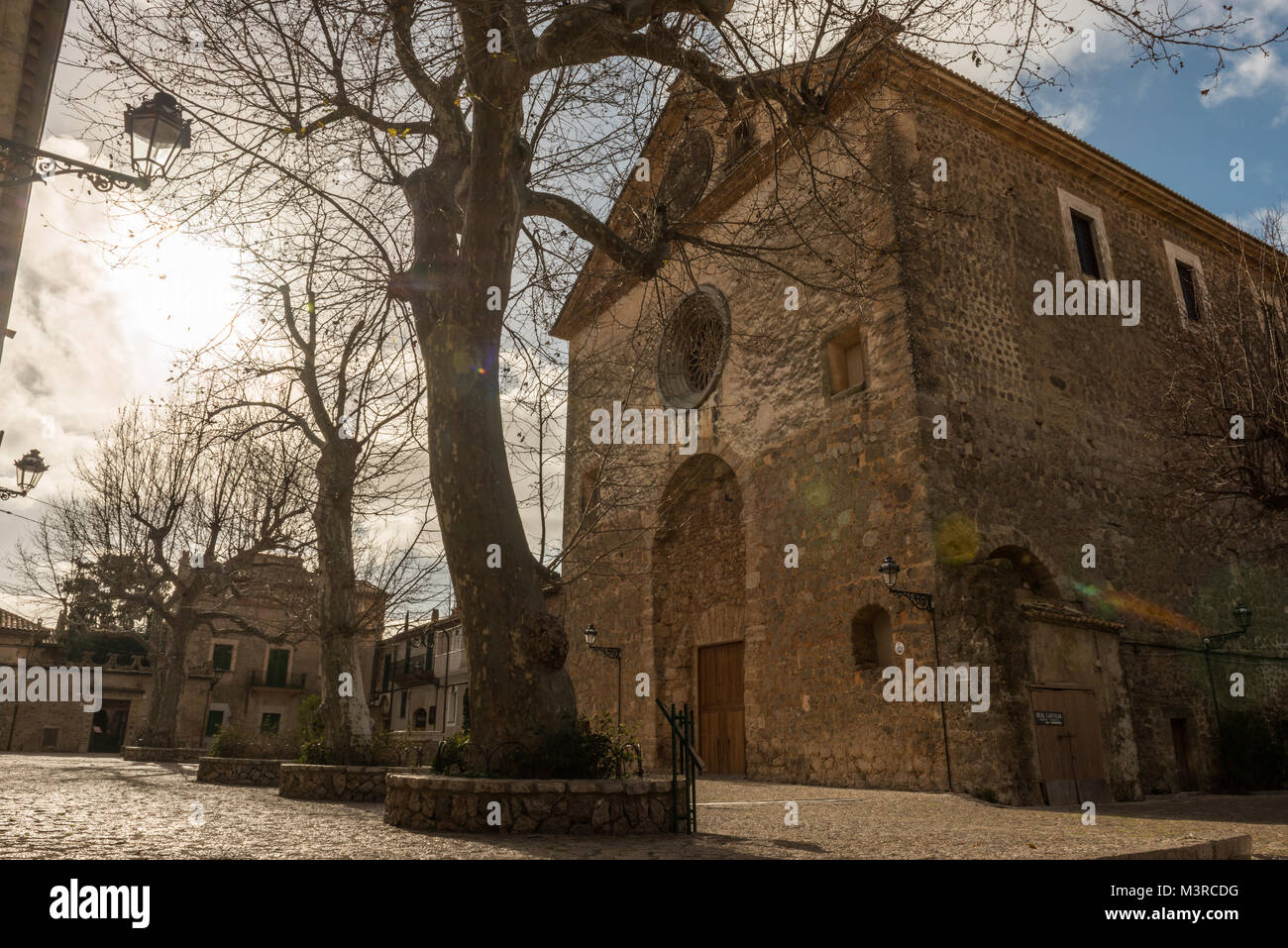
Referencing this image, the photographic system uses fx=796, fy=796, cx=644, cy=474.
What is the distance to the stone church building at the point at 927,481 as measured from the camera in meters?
9.52

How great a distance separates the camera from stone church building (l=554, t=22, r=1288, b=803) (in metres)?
9.52

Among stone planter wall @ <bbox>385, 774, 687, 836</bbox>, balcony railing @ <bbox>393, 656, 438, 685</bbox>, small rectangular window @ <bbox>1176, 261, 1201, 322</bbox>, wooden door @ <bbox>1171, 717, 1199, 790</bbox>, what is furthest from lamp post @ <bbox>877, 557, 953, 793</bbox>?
balcony railing @ <bbox>393, 656, 438, 685</bbox>

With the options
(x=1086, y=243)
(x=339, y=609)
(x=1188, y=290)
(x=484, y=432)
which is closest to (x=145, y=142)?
(x=484, y=432)

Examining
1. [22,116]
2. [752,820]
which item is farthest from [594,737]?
[22,116]

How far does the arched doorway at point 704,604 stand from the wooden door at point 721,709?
0.02 meters

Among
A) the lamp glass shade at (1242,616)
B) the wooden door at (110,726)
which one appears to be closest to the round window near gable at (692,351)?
the lamp glass shade at (1242,616)

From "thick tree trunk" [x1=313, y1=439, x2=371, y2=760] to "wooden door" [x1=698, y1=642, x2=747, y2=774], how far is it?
6.40 metres

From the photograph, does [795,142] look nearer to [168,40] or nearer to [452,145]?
[452,145]

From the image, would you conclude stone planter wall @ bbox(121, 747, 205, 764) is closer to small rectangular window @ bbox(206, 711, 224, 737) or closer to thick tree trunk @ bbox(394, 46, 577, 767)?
small rectangular window @ bbox(206, 711, 224, 737)

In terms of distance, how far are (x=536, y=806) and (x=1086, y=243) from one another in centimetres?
1392

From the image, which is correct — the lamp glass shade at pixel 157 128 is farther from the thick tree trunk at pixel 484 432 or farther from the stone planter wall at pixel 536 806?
the stone planter wall at pixel 536 806

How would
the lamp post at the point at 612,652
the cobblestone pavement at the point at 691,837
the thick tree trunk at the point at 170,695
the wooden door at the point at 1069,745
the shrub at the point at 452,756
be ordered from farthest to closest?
the thick tree trunk at the point at 170,695 → the lamp post at the point at 612,652 → the wooden door at the point at 1069,745 → the shrub at the point at 452,756 → the cobblestone pavement at the point at 691,837

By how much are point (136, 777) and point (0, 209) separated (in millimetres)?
8410
